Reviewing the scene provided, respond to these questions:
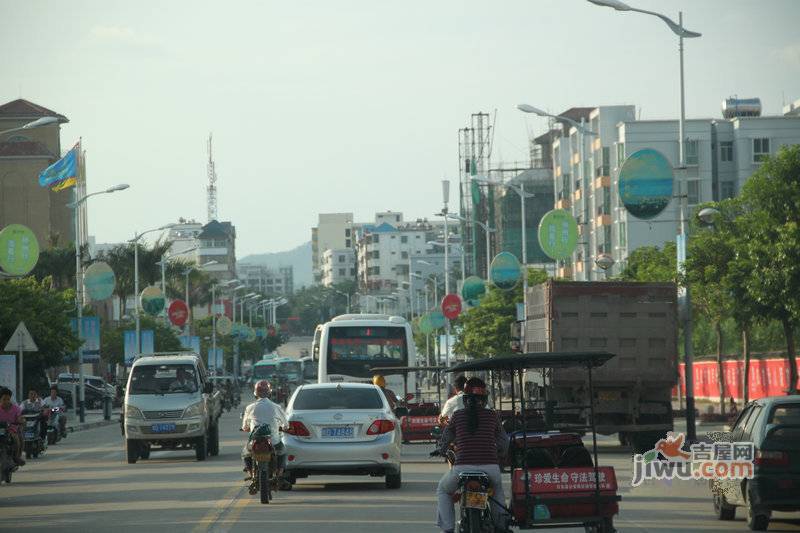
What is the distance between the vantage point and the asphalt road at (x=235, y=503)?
17.0 metres

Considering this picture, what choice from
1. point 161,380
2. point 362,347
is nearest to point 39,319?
point 362,347

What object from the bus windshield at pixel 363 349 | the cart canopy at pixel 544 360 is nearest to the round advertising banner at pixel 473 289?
the bus windshield at pixel 363 349

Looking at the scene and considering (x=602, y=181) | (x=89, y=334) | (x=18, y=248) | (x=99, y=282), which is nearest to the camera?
(x=18, y=248)

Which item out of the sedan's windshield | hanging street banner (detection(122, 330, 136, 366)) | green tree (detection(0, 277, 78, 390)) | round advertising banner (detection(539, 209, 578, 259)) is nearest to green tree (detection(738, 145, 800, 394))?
round advertising banner (detection(539, 209, 578, 259))

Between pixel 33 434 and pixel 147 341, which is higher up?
pixel 147 341

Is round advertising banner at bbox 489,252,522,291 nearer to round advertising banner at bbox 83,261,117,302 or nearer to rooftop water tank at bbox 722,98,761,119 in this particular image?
round advertising banner at bbox 83,261,117,302

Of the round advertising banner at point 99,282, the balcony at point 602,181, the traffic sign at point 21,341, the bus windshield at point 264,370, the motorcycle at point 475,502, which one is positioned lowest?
the bus windshield at point 264,370

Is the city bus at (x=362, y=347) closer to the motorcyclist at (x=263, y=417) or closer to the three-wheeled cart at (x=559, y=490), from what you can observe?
the motorcyclist at (x=263, y=417)

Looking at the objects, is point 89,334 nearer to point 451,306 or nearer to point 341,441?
point 451,306

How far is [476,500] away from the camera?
1262cm

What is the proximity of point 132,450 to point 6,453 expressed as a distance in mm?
5921

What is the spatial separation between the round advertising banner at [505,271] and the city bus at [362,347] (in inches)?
549

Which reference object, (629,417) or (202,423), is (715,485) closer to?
(629,417)

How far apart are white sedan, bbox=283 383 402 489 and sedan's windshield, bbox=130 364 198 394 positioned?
32.0 ft
